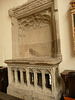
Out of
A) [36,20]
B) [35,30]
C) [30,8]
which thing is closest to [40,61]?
[35,30]

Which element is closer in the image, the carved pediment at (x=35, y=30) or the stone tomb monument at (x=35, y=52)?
the stone tomb monument at (x=35, y=52)

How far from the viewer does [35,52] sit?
258 centimetres

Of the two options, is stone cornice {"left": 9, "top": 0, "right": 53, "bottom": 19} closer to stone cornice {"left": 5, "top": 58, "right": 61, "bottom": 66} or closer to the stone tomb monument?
the stone tomb monument

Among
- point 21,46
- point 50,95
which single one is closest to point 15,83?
point 50,95

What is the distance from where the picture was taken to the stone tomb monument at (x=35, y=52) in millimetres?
1723

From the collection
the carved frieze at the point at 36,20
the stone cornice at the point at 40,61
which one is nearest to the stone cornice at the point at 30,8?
the carved frieze at the point at 36,20

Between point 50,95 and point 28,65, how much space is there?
710 millimetres

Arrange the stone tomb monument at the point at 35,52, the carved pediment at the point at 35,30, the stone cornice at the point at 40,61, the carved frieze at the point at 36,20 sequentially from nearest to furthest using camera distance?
the stone cornice at the point at 40,61, the stone tomb monument at the point at 35,52, the carved pediment at the point at 35,30, the carved frieze at the point at 36,20

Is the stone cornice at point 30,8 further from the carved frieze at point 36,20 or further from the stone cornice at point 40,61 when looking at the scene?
the stone cornice at point 40,61

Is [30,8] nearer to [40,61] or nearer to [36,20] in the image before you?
[36,20]

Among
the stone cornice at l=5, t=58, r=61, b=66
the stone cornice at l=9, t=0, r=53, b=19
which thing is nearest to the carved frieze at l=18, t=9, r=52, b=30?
the stone cornice at l=9, t=0, r=53, b=19

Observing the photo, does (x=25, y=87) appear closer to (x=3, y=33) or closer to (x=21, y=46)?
(x=21, y=46)

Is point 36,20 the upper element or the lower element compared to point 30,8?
lower

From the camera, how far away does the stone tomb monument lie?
172cm
